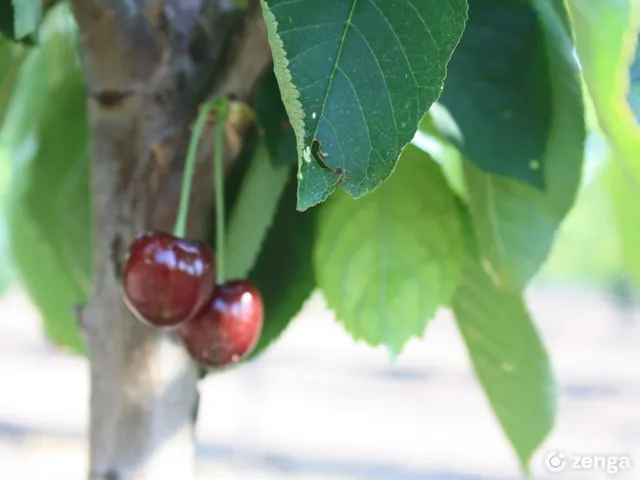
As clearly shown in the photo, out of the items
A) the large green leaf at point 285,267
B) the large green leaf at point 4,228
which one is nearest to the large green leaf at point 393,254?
the large green leaf at point 285,267

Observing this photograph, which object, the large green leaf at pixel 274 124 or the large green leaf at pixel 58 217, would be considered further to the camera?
the large green leaf at pixel 58 217

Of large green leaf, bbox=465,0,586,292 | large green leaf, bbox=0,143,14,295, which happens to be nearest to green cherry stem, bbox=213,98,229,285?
large green leaf, bbox=465,0,586,292

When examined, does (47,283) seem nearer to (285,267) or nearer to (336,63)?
(285,267)

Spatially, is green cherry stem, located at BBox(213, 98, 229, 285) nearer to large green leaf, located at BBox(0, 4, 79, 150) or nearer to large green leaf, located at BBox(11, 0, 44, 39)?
large green leaf, located at BBox(11, 0, 44, 39)

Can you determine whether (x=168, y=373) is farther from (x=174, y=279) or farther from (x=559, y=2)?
(x=559, y=2)

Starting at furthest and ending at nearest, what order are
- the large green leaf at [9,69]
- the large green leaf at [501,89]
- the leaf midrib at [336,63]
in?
the large green leaf at [9,69] < the large green leaf at [501,89] < the leaf midrib at [336,63]

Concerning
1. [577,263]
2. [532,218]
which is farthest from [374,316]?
[577,263]

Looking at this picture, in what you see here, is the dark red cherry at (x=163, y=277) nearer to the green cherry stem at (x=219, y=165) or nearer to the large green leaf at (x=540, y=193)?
the green cherry stem at (x=219, y=165)
